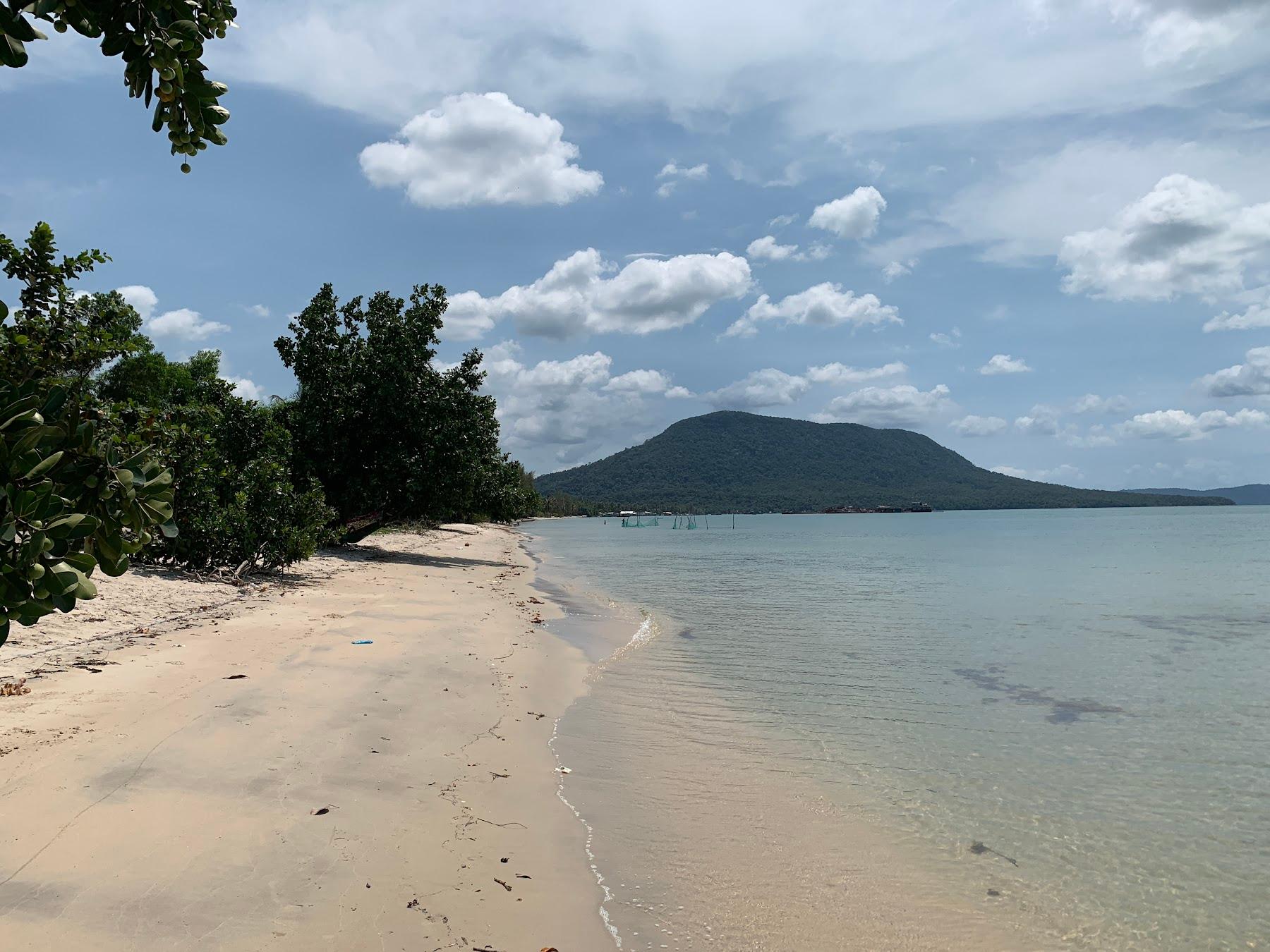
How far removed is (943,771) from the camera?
7.25m

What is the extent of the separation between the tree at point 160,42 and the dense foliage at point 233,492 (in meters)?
11.9

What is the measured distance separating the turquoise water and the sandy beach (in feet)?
1.87

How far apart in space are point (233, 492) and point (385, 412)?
1045cm

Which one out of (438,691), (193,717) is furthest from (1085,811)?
(193,717)

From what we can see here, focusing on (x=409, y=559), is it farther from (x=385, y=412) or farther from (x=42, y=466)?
(x=42, y=466)

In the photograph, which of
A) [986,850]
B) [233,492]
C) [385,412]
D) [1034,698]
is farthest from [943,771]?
[385,412]

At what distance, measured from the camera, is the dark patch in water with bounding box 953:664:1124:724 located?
9.54 meters

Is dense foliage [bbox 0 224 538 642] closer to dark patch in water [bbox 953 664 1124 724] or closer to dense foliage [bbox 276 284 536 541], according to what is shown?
dense foliage [bbox 276 284 536 541]

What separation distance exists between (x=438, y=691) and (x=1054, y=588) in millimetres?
23190

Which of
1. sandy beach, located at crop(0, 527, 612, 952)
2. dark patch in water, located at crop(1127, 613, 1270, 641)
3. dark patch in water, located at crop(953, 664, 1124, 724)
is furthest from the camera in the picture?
dark patch in water, located at crop(1127, 613, 1270, 641)

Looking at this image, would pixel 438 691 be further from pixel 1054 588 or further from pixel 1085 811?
pixel 1054 588

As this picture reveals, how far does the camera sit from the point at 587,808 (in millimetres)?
5848

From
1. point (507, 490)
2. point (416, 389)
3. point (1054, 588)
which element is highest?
point (416, 389)

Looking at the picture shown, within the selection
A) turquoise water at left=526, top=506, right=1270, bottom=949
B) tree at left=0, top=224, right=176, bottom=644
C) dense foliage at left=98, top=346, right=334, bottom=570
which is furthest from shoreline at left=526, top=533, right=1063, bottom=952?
dense foliage at left=98, top=346, right=334, bottom=570
